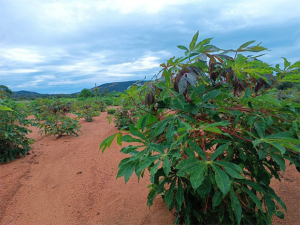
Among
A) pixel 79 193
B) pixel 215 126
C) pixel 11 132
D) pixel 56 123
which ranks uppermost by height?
pixel 215 126

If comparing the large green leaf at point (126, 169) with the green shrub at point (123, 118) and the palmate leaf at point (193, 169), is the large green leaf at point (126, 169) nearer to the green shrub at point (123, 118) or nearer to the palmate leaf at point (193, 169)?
the palmate leaf at point (193, 169)

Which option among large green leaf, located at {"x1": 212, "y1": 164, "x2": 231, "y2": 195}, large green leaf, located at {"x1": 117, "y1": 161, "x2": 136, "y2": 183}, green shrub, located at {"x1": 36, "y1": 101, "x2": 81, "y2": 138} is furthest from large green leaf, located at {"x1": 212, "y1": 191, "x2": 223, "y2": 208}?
green shrub, located at {"x1": 36, "y1": 101, "x2": 81, "y2": 138}

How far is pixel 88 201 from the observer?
6.47ft

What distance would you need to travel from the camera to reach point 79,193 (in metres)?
2.11

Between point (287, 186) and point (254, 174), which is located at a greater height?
point (254, 174)

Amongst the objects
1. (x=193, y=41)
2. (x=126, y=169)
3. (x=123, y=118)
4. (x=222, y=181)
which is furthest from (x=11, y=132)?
(x=222, y=181)

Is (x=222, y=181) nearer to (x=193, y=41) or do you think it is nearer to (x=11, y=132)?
(x=193, y=41)

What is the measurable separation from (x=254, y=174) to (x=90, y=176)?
6.27ft

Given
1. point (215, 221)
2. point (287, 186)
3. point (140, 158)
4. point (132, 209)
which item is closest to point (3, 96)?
point (132, 209)

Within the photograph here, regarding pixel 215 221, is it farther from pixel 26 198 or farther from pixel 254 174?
pixel 26 198

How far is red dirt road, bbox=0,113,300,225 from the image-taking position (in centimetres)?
171

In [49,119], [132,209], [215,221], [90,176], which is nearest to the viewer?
[215,221]

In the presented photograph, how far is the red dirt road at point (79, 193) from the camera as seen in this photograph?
1.71 m

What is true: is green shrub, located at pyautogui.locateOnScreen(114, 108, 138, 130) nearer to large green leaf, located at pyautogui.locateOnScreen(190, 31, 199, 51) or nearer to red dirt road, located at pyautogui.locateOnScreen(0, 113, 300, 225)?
red dirt road, located at pyautogui.locateOnScreen(0, 113, 300, 225)
